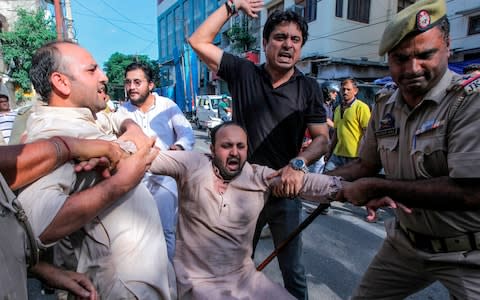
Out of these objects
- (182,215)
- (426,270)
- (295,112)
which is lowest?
(426,270)

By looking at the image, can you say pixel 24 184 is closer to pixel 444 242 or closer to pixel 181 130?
pixel 444 242

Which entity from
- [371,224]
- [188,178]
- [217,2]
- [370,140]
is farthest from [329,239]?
[217,2]

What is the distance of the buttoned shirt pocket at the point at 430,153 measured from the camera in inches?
50.5

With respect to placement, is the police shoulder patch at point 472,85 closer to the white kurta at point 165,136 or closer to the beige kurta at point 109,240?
the beige kurta at point 109,240

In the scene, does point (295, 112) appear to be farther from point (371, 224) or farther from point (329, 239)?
point (371, 224)

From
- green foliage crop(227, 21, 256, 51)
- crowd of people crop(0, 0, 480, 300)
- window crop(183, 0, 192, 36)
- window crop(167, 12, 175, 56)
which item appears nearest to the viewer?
crowd of people crop(0, 0, 480, 300)

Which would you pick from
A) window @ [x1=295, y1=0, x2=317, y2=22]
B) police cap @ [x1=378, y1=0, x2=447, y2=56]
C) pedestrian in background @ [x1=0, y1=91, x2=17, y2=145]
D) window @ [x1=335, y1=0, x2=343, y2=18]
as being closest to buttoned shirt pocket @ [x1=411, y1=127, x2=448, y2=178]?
police cap @ [x1=378, y1=0, x2=447, y2=56]

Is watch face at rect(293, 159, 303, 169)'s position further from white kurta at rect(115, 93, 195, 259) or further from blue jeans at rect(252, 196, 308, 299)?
white kurta at rect(115, 93, 195, 259)

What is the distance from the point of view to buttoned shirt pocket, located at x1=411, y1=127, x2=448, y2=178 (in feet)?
4.21

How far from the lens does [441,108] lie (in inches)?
51.9

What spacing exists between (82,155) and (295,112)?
141cm

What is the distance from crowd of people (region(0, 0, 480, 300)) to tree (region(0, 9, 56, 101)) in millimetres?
17231

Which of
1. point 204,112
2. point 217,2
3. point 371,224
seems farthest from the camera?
point 217,2

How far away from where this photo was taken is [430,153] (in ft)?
4.33
